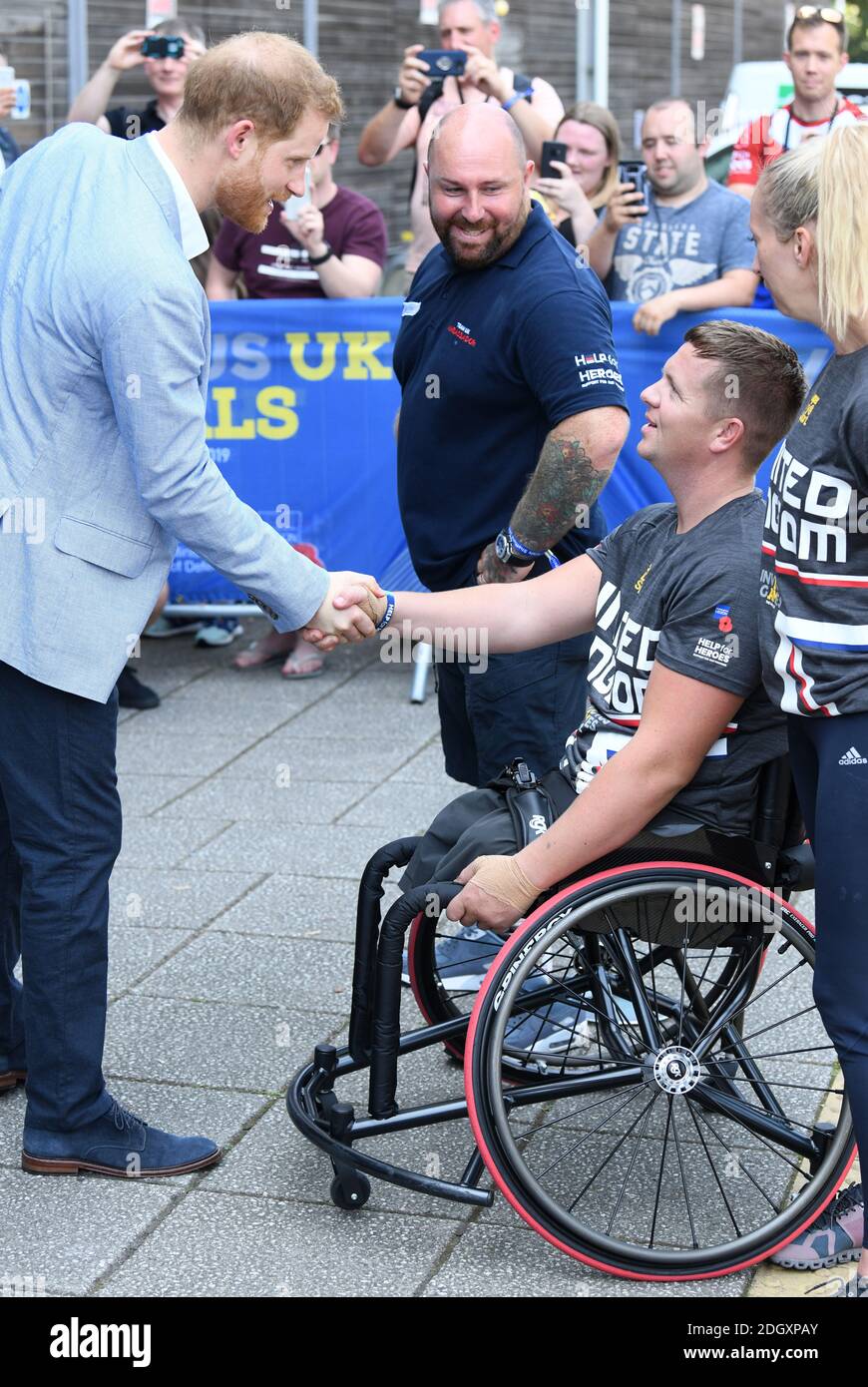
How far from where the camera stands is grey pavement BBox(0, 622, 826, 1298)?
290 cm

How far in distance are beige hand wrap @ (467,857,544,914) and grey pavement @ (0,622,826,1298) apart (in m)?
0.63

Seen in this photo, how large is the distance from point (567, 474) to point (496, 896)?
1.12 metres

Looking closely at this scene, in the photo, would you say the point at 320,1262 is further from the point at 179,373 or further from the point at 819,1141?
the point at 179,373

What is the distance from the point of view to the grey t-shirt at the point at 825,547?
2.46 metres

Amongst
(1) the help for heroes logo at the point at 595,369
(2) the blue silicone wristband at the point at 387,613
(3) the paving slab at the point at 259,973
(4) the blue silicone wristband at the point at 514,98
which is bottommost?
(3) the paving slab at the point at 259,973

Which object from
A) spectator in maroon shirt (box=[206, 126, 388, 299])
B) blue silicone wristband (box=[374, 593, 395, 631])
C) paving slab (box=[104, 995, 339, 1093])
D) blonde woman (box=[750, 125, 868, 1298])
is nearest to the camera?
blonde woman (box=[750, 125, 868, 1298])

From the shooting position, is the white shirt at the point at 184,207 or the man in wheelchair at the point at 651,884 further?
the white shirt at the point at 184,207


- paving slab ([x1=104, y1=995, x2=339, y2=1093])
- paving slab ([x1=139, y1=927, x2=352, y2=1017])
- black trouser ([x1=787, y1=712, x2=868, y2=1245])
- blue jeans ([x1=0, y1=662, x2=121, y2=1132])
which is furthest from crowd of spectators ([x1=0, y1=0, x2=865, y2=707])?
black trouser ([x1=787, y1=712, x2=868, y2=1245])

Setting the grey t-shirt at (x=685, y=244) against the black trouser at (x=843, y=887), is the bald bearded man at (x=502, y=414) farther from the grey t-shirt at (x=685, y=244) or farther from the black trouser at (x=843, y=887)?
the grey t-shirt at (x=685, y=244)

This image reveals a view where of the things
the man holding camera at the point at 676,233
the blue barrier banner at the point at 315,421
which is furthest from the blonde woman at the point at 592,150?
the blue barrier banner at the point at 315,421

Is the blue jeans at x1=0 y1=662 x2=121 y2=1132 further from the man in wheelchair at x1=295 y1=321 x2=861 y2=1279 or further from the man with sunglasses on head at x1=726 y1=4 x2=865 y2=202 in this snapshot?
the man with sunglasses on head at x1=726 y1=4 x2=865 y2=202

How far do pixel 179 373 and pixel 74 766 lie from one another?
752mm

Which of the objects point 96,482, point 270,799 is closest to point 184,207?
point 96,482

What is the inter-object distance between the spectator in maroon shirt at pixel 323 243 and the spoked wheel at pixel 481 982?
325 centimetres
